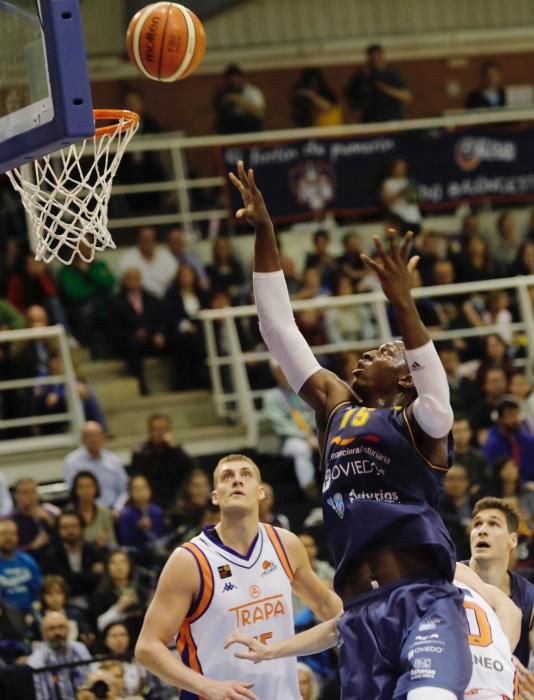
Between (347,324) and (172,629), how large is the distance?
8.61 metres

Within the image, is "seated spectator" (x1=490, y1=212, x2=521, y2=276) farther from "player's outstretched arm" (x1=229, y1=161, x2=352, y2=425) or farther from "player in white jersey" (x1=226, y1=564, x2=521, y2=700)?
"player in white jersey" (x1=226, y1=564, x2=521, y2=700)

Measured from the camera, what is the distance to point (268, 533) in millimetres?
7773

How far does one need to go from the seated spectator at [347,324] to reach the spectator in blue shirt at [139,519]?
3500 mm

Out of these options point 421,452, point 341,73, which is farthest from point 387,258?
point 341,73

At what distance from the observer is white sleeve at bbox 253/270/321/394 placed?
662 cm

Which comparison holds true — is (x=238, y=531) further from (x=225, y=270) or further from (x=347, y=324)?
(x=225, y=270)

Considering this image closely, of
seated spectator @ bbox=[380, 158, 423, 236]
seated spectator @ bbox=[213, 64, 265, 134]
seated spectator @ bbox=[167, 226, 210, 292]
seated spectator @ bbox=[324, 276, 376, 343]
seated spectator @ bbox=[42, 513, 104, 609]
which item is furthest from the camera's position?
seated spectator @ bbox=[213, 64, 265, 134]

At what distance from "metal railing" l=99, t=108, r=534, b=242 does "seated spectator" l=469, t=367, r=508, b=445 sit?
4087mm

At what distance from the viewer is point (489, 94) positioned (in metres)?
19.9

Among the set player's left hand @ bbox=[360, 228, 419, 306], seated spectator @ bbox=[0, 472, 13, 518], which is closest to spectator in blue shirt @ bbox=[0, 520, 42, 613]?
seated spectator @ bbox=[0, 472, 13, 518]

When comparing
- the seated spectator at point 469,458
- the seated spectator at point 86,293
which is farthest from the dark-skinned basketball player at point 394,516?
the seated spectator at point 86,293

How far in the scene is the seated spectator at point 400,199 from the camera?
58.5 feet

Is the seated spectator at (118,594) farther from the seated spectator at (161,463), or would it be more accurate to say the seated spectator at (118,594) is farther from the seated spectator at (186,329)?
the seated spectator at (186,329)

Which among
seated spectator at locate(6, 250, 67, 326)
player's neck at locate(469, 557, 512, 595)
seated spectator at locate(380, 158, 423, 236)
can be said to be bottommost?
player's neck at locate(469, 557, 512, 595)
